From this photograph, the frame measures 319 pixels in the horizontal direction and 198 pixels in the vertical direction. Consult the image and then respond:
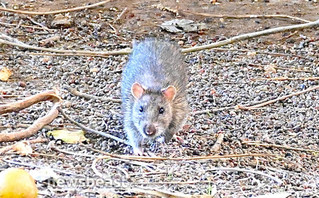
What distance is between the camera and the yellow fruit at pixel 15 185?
10.0 ft

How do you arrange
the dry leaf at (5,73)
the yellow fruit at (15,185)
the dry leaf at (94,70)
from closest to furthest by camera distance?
the yellow fruit at (15,185)
the dry leaf at (5,73)
the dry leaf at (94,70)

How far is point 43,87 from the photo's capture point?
706cm

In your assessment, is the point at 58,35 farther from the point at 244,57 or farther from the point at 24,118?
the point at 24,118

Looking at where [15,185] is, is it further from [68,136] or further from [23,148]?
[68,136]

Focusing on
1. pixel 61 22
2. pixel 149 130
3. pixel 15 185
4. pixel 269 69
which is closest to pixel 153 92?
pixel 149 130

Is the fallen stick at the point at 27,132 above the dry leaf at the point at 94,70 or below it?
above

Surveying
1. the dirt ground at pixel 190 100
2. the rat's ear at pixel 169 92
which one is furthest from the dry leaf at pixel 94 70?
the rat's ear at pixel 169 92

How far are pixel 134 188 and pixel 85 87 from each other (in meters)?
3.33

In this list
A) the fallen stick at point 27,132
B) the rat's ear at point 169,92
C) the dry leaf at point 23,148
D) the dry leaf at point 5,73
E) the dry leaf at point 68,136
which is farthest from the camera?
the dry leaf at point 5,73

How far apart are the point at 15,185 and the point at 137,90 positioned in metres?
3.00

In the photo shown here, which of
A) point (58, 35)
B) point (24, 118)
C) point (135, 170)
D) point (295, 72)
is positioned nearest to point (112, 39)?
point (58, 35)

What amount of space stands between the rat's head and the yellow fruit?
269 centimetres

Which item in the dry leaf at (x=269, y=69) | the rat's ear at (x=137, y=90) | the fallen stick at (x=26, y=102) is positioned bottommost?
the dry leaf at (x=269, y=69)

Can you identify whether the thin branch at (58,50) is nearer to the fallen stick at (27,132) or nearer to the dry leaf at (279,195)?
the fallen stick at (27,132)
